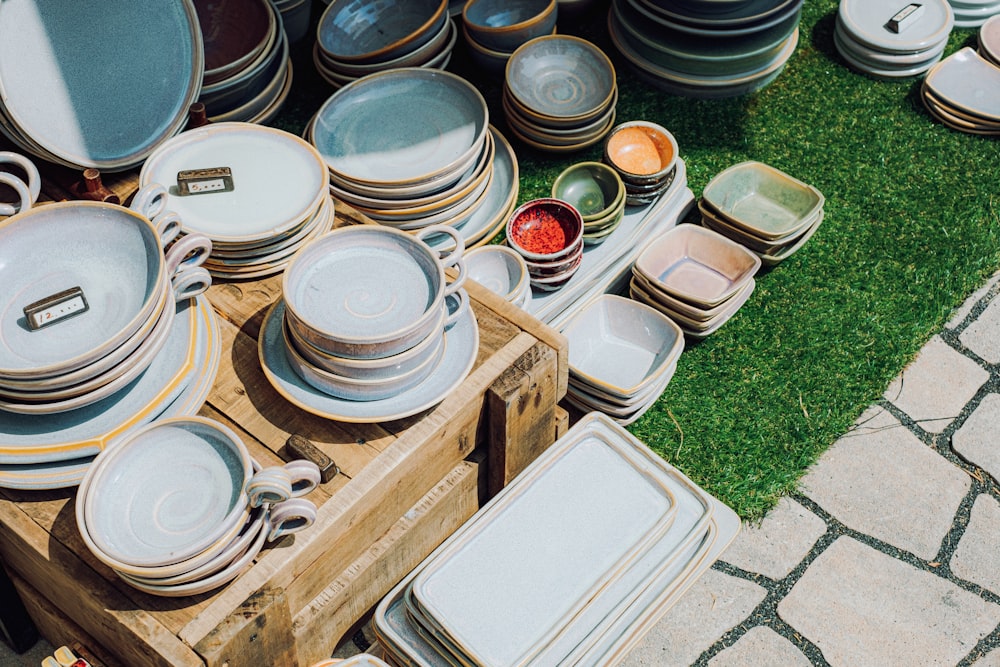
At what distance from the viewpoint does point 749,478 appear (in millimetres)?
3211

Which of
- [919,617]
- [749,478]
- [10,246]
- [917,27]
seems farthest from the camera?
[917,27]

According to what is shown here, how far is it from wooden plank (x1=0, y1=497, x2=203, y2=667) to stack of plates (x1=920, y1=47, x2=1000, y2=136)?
12.4 ft

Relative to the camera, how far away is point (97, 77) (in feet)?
9.07

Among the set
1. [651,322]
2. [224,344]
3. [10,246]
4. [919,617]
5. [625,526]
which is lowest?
[919,617]

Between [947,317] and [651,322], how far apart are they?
1.20 meters

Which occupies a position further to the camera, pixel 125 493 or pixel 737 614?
pixel 737 614

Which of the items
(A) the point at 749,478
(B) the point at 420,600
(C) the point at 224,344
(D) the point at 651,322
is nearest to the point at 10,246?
(C) the point at 224,344

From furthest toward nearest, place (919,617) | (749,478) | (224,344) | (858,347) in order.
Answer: (858,347), (749,478), (919,617), (224,344)

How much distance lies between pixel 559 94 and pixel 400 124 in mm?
812

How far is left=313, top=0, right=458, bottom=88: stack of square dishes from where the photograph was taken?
3.75 meters

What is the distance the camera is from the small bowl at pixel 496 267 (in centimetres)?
334

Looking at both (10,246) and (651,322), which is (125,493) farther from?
(651,322)

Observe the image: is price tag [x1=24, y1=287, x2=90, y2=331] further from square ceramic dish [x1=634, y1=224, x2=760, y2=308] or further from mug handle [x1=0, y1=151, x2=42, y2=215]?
square ceramic dish [x1=634, y1=224, x2=760, y2=308]

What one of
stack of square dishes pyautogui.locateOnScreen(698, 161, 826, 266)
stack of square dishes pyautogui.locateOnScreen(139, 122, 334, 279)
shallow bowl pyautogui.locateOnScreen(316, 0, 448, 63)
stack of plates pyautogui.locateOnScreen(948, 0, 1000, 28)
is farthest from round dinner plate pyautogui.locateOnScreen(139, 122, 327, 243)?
stack of plates pyautogui.locateOnScreen(948, 0, 1000, 28)
